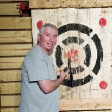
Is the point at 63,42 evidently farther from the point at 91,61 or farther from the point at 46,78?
the point at 46,78

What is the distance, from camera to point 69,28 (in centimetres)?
315

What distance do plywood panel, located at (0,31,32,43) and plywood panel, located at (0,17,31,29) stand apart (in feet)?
0.31

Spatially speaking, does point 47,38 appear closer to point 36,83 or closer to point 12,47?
point 36,83

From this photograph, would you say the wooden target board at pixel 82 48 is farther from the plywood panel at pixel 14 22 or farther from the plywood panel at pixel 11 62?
the plywood panel at pixel 11 62

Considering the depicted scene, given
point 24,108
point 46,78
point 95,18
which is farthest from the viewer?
point 95,18

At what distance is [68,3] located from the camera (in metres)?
3.10

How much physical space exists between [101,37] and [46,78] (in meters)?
1.49

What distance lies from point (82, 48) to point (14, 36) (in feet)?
4.05

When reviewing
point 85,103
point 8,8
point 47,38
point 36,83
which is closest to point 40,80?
point 36,83

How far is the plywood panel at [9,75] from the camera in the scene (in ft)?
10.7

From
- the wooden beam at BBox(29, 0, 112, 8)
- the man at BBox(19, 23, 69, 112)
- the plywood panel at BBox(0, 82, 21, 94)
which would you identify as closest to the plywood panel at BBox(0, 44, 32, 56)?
the plywood panel at BBox(0, 82, 21, 94)

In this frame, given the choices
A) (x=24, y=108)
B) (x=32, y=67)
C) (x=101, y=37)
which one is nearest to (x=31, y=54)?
(x=32, y=67)

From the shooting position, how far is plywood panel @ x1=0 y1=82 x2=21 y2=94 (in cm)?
327

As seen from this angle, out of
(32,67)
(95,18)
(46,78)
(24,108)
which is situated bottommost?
(24,108)
